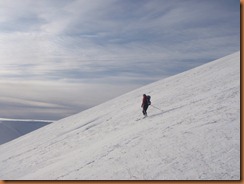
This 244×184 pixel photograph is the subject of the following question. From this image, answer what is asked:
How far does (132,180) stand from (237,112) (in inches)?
209

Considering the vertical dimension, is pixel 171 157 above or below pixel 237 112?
below

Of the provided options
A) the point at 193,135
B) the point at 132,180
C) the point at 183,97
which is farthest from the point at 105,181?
the point at 183,97

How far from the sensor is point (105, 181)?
9516 mm

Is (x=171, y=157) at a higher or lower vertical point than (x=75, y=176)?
higher

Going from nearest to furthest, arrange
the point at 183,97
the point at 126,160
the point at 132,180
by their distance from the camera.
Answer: the point at 132,180, the point at 126,160, the point at 183,97

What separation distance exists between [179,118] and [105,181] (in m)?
5.95

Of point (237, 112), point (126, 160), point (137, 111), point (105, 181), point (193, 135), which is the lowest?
point (105, 181)

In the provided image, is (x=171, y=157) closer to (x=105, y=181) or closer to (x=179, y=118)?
(x=105, y=181)

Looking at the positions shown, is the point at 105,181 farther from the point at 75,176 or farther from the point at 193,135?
the point at 193,135

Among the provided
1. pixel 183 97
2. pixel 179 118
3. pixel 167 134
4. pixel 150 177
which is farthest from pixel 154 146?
pixel 183 97

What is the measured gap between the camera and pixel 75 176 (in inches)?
416

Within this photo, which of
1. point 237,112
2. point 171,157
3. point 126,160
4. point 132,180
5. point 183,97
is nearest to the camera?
point 132,180

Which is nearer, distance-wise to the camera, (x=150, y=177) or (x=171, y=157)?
(x=150, y=177)

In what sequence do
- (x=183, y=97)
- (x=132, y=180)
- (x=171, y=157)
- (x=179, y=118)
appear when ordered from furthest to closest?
1. (x=183, y=97)
2. (x=179, y=118)
3. (x=171, y=157)
4. (x=132, y=180)
